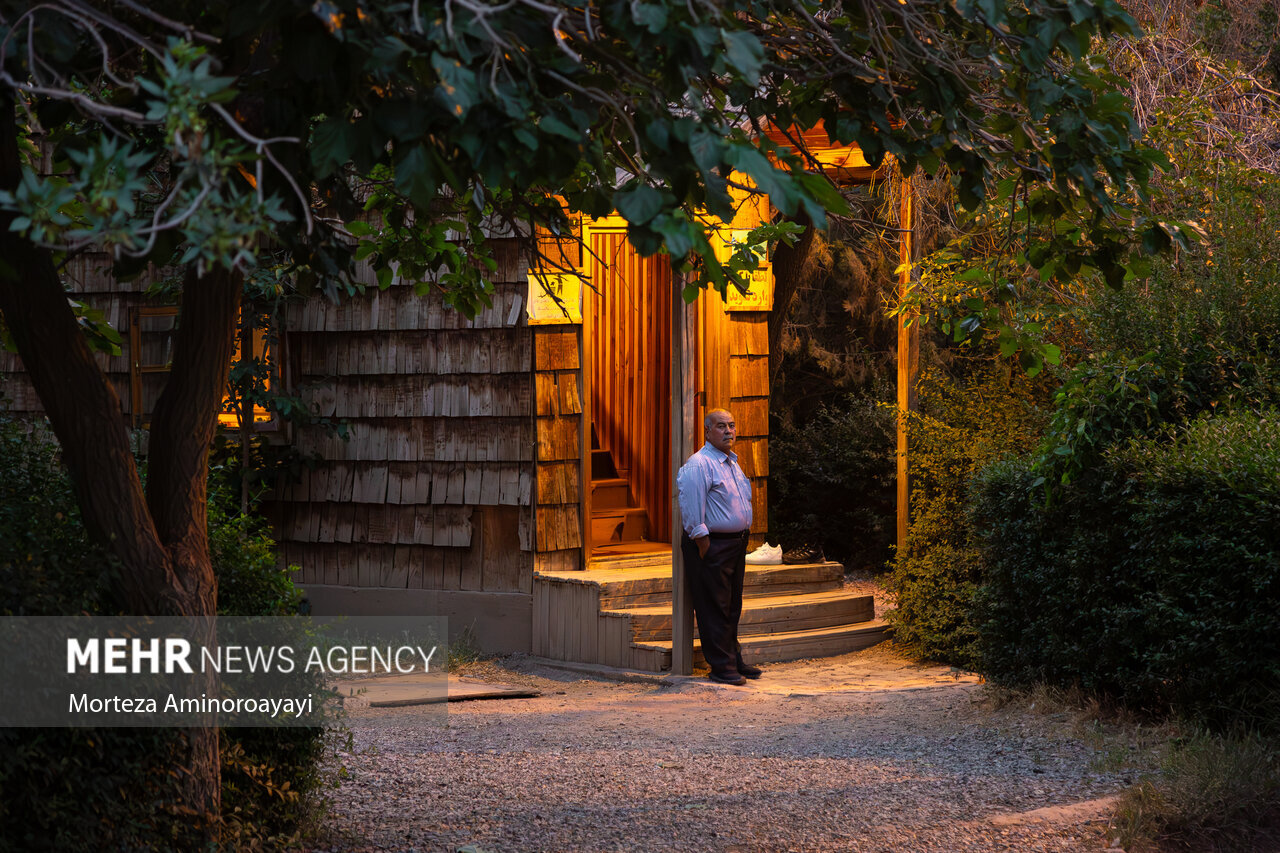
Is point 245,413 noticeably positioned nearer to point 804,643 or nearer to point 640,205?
point 804,643

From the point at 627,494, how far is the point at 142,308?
4178 mm

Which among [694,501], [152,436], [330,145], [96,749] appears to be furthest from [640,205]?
[694,501]

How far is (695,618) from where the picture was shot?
8086mm

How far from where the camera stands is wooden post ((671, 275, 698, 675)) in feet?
24.9

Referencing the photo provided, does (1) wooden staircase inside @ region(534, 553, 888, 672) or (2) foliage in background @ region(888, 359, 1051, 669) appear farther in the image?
(1) wooden staircase inside @ region(534, 553, 888, 672)

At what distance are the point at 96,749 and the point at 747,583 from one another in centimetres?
616

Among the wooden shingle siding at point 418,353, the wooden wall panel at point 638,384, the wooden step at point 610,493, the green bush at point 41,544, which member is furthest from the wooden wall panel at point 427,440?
the green bush at point 41,544

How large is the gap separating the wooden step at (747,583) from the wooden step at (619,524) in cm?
70

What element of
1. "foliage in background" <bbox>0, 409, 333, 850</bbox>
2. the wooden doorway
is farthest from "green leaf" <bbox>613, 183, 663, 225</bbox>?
the wooden doorway

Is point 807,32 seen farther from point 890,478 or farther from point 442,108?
point 890,478

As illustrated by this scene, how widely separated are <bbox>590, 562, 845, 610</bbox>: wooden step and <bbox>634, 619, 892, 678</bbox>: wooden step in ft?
1.17

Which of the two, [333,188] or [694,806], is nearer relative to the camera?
[333,188]

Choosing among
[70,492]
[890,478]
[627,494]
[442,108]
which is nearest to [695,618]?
[627,494]

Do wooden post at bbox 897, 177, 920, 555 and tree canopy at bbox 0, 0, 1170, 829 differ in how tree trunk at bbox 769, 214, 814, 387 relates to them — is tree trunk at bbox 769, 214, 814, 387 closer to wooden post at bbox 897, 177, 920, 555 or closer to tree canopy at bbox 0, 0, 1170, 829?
wooden post at bbox 897, 177, 920, 555
